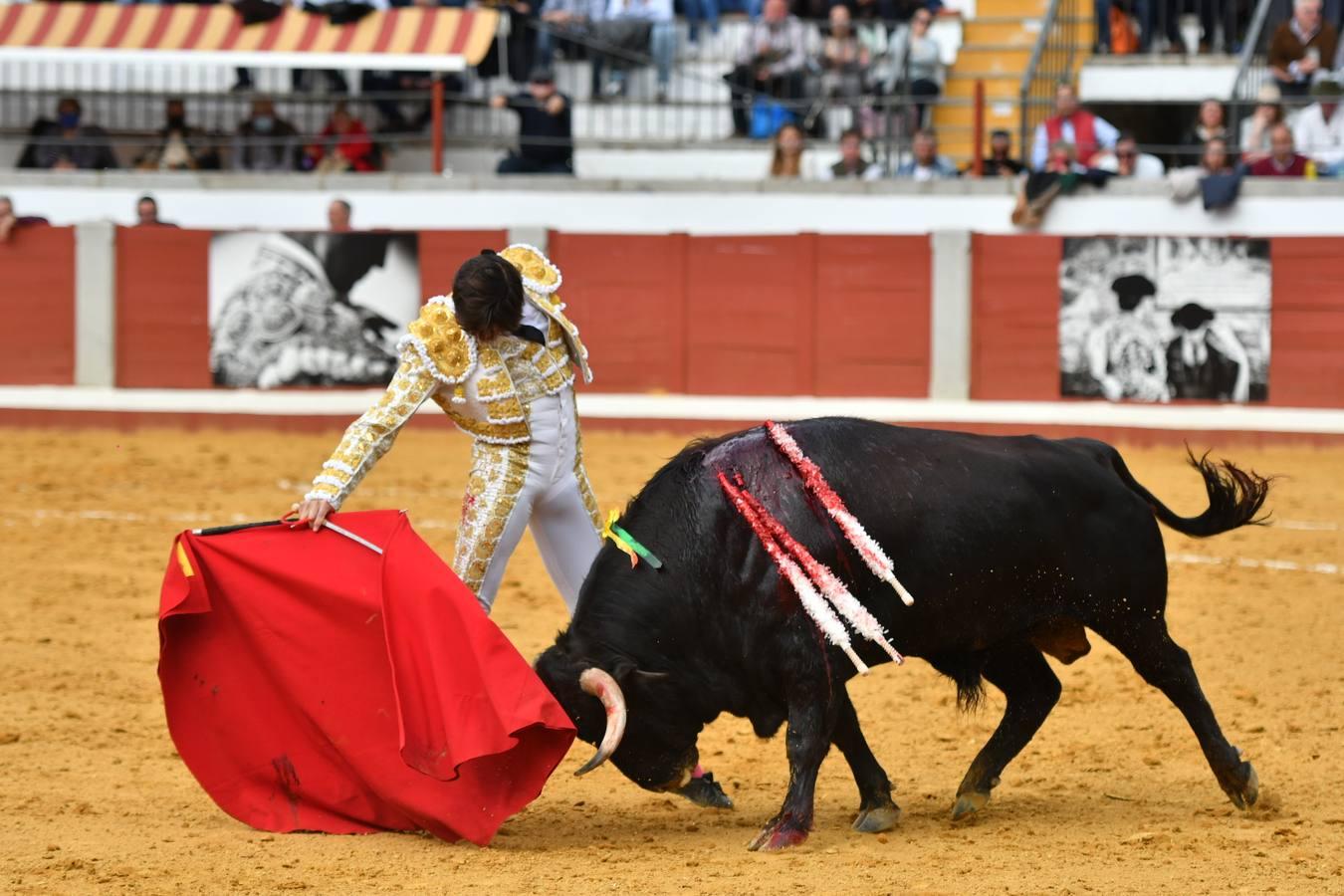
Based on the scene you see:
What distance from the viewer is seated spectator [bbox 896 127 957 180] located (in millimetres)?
12258

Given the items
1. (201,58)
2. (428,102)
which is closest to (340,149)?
(428,102)

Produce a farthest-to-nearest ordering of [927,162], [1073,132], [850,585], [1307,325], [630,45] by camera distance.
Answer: [630,45]
[927,162]
[1073,132]
[1307,325]
[850,585]

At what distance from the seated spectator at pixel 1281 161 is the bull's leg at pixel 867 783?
26.5ft

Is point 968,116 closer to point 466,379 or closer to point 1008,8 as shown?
point 1008,8

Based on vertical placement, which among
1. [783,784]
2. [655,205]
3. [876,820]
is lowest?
[783,784]

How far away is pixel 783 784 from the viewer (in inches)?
196

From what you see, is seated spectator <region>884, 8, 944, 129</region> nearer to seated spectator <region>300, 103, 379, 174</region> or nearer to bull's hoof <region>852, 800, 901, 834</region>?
seated spectator <region>300, 103, 379, 174</region>

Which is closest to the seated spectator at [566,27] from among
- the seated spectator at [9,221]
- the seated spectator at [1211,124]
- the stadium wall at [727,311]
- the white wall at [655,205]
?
the white wall at [655,205]

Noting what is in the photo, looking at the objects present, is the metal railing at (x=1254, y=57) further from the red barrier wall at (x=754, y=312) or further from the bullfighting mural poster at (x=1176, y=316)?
the red barrier wall at (x=754, y=312)

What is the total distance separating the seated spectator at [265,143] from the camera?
13305mm

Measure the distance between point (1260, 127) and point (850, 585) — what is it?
8.53m

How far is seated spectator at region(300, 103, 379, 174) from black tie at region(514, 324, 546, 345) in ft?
28.8

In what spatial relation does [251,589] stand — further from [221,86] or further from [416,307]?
[221,86]

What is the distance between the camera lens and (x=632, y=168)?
13500 mm
